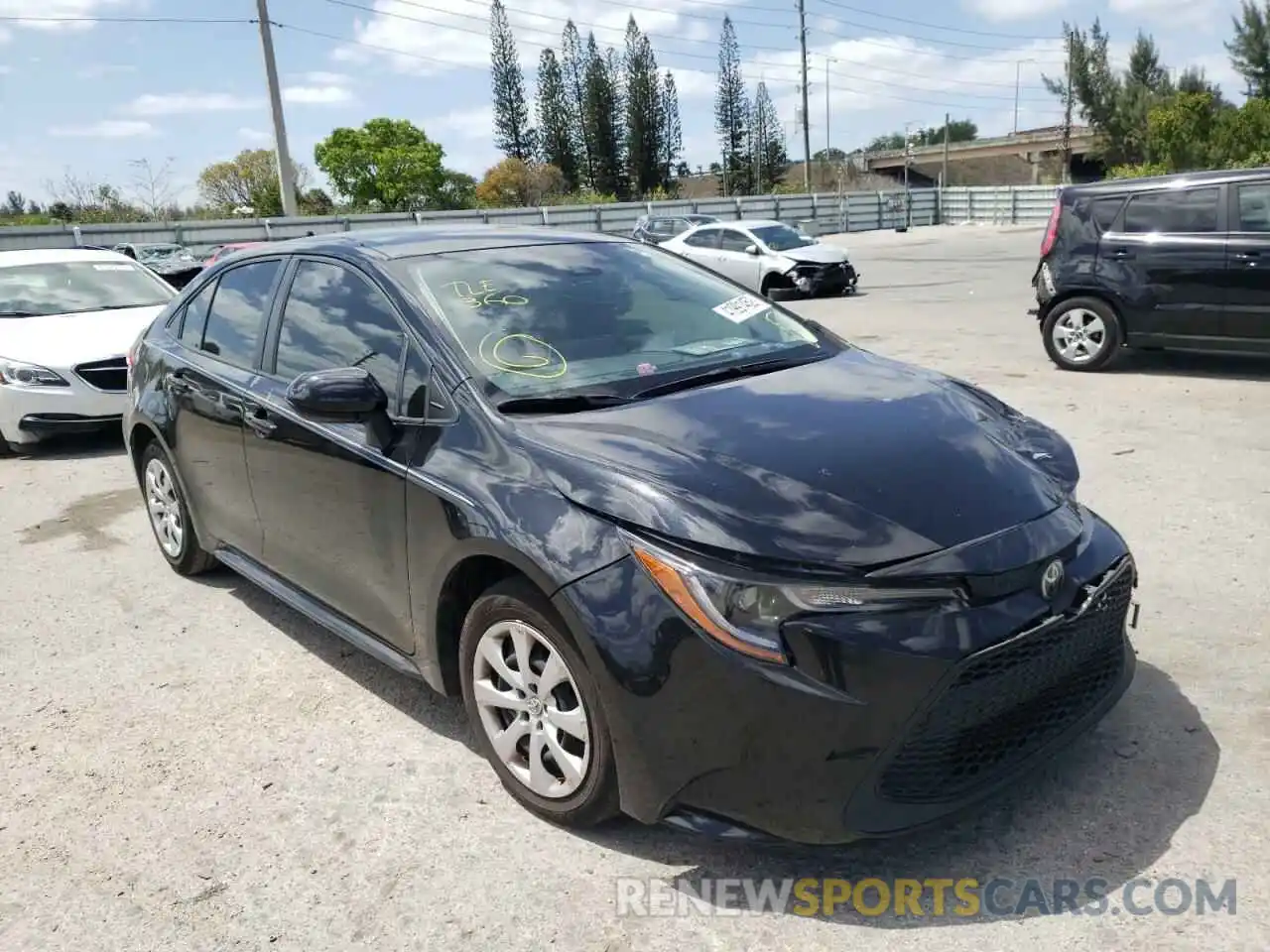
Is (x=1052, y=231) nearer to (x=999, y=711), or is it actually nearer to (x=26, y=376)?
(x=999, y=711)

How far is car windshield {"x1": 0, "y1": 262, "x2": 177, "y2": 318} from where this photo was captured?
8773 millimetres

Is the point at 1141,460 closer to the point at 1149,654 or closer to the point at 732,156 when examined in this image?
the point at 1149,654

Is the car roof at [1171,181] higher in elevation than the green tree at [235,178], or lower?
lower

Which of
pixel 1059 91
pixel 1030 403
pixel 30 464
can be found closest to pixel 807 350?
pixel 1030 403

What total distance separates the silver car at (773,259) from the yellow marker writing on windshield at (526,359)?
15.2 m

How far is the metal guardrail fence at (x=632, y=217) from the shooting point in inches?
1188

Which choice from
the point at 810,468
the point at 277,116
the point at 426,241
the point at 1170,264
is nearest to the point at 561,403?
the point at 810,468

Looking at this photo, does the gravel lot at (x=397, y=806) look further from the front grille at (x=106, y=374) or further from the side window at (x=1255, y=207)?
the side window at (x=1255, y=207)

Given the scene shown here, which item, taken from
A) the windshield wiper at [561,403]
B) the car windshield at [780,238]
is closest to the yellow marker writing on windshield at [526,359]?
the windshield wiper at [561,403]

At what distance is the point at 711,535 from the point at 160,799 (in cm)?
198

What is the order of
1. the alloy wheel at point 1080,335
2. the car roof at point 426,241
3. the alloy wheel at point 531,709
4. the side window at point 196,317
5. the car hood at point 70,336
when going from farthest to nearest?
the alloy wheel at point 1080,335 → the car hood at point 70,336 → the side window at point 196,317 → the car roof at point 426,241 → the alloy wheel at point 531,709

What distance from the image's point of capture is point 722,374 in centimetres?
340

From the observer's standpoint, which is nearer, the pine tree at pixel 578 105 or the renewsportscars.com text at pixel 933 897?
the renewsportscars.com text at pixel 933 897

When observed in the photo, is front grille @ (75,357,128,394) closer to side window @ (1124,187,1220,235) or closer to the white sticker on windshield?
the white sticker on windshield
